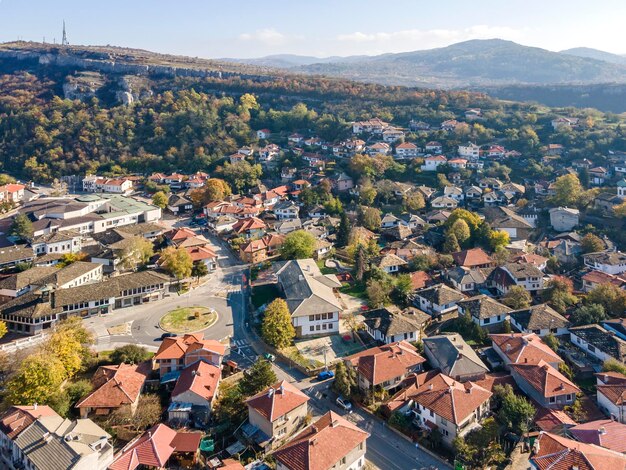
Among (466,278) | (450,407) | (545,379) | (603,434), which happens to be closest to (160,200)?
(466,278)

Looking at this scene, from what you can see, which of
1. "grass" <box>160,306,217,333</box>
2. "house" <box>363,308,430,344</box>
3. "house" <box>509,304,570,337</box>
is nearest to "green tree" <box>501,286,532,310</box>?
"house" <box>509,304,570,337</box>

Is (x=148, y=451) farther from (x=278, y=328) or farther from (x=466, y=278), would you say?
(x=466, y=278)

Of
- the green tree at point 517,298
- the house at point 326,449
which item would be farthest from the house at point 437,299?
the house at point 326,449

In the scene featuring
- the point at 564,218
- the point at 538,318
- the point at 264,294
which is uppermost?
the point at 564,218

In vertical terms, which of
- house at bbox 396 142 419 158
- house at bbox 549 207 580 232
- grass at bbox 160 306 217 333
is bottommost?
grass at bbox 160 306 217 333

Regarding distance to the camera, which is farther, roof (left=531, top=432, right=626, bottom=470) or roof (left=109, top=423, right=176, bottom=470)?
roof (left=109, top=423, right=176, bottom=470)

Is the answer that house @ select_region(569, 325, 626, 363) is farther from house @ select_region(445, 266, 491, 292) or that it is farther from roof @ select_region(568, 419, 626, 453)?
house @ select_region(445, 266, 491, 292)

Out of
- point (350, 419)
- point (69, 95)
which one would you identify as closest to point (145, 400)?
point (350, 419)
